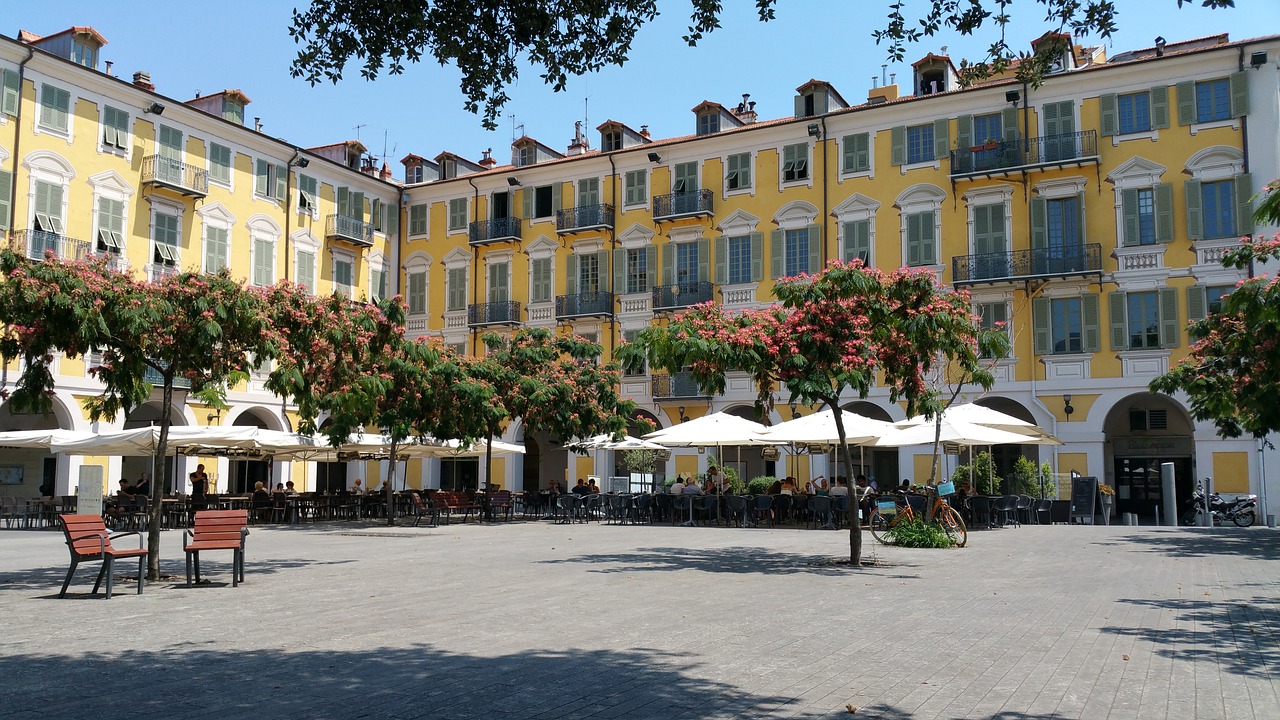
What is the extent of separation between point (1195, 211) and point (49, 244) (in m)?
30.7

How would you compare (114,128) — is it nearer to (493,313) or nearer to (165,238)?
(165,238)

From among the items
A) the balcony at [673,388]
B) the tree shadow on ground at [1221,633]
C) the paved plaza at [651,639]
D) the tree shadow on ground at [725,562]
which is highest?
the balcony at [673,388]

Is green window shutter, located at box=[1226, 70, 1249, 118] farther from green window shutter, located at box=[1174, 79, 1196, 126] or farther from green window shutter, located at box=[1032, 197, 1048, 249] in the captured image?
green window shutter, located at box=[1032, 197, 1048, 249]

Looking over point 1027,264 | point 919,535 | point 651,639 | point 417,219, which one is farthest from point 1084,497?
point 417,219

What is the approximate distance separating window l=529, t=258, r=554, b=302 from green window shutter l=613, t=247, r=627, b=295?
103 inches

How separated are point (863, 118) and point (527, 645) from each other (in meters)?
29.2

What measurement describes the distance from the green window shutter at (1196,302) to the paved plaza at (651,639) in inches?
622

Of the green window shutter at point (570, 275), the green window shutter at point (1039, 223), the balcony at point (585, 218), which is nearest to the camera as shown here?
the green window shutter at point (1039, 223)

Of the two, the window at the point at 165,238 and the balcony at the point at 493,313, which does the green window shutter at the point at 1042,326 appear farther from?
the window at the point at 165,238

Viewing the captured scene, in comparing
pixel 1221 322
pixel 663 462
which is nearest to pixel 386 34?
pixel 1221 322

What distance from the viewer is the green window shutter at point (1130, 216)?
30.6m

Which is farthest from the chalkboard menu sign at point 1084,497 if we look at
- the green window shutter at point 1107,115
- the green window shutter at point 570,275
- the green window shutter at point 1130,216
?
the green window shutter at point 570,275

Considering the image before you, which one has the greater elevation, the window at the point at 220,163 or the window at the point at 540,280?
the window at the point at 220,163

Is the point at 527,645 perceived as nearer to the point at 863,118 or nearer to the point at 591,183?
the point at 863,118
